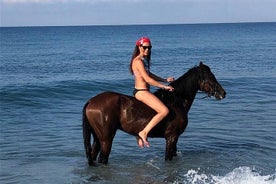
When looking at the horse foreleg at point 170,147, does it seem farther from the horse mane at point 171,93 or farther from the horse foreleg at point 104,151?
the horse foreleg at point 104,151

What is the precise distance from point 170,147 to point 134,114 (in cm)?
102

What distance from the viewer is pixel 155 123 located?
336 inches

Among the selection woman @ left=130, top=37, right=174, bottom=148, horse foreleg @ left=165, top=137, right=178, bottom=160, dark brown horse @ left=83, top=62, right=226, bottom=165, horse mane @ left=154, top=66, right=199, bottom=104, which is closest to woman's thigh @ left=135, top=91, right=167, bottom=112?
woman @ left=130, top=37, right=174, bottom=148

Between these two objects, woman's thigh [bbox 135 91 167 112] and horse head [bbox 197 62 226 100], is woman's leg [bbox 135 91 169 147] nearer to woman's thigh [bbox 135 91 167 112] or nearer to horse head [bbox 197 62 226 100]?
woman's thigh [bbox 135 91 167 112]

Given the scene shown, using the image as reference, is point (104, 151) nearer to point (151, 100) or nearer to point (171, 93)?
point (151, 100)

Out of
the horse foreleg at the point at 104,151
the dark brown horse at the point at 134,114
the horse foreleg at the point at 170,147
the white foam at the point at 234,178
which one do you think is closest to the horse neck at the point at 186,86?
the dark brown horse at the point at 134,114

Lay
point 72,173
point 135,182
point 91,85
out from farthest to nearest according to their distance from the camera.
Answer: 1. point 91,85
2. point 72,173
3. point 135,182

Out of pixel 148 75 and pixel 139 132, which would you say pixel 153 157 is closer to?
→ pixel 139 132

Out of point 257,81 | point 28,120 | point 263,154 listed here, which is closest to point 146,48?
point 263,154

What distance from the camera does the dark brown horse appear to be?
8.62m

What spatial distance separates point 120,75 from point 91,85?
238 inches

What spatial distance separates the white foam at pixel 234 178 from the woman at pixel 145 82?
1034 mm

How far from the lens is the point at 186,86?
914 centimetres

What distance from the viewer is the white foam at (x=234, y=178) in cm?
795
